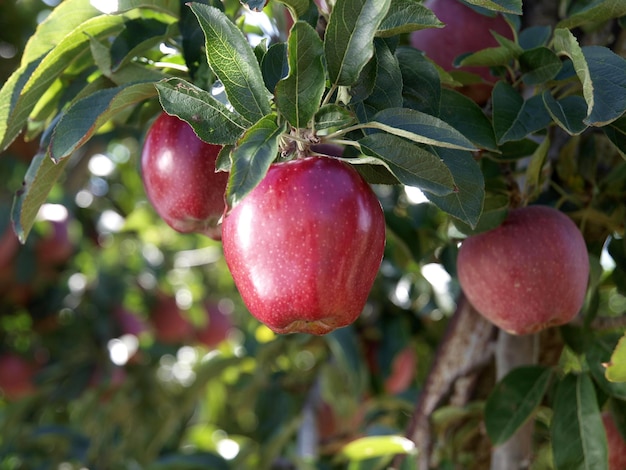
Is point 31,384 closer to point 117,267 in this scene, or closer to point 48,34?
point 117,267

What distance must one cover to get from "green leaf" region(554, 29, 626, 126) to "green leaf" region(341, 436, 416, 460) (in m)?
0.57

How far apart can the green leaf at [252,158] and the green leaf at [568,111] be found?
253 millimetres

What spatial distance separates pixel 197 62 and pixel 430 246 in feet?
1.68

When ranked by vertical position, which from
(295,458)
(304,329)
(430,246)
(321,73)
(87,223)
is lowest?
(87,223)

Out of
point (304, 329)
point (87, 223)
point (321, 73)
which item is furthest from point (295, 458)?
point (87, 223)

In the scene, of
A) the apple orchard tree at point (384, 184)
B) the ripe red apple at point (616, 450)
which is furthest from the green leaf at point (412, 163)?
the ripe red apple at point (616, 450)

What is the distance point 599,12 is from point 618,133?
0.40 ft

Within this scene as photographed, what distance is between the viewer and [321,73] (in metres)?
0.59

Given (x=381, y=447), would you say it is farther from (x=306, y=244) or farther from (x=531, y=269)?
(x=306, y=244)

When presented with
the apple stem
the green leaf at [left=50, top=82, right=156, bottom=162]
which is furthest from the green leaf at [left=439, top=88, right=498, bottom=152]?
the apple stem

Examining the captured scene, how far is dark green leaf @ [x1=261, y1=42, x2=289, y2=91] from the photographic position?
0.64m

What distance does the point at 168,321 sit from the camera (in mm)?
2398

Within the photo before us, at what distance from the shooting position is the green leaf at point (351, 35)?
0.57m

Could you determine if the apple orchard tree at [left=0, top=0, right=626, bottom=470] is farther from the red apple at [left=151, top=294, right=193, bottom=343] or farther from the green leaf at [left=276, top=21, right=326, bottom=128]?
the red apple at [left=151, top=294, right=193, bottom=343]
